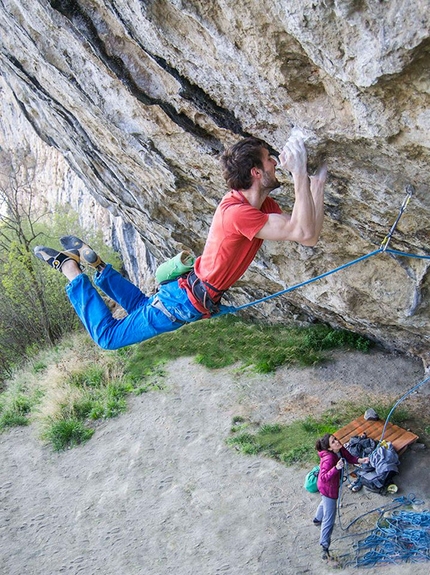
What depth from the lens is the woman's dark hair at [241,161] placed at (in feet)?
14.0

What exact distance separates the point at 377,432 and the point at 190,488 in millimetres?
2862

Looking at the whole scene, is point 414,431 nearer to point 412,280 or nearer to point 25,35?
point 412,280

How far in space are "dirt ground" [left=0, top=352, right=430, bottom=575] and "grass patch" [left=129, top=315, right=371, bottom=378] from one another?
12.2 inches

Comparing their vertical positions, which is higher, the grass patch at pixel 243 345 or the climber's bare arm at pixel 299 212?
the climber's bare arm at pixel 299 212

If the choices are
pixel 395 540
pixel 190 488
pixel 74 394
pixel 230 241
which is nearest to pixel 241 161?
pixel 230 241

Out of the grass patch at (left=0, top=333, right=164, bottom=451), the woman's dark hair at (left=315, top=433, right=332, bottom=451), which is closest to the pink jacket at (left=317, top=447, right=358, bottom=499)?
the woman's dark hair at (left=315, top=433, right=332, bottom=451)

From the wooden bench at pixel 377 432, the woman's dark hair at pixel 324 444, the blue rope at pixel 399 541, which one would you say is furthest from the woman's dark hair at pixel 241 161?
the wooden bench at pixel 377 432

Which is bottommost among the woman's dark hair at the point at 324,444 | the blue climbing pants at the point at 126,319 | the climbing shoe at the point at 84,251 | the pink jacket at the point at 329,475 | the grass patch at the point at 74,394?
the pink jacket at the point at 329,475

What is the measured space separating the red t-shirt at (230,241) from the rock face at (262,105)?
0.78 meters

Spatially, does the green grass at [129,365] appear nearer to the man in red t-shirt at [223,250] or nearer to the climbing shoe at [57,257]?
the man in red t-shirt at [223,250]

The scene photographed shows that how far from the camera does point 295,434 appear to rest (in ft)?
28.6

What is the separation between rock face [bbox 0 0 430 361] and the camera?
3490mm

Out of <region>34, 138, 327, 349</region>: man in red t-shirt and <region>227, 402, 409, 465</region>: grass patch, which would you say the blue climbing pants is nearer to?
<region>34, 138, 327, 349</region>: man in red t-shirt

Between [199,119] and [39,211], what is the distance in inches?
895
